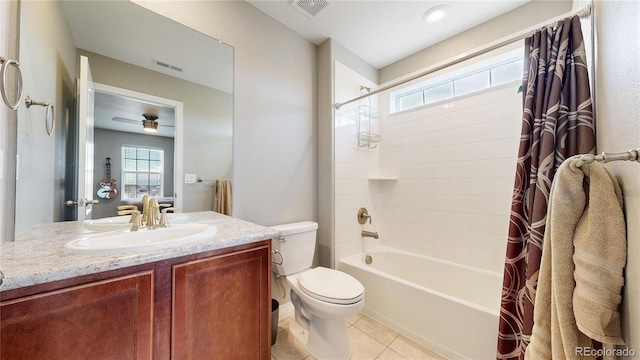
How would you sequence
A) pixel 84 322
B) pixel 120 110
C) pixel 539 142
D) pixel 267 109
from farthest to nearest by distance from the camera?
pixel 267 109, pixel 120 110, pixel 539 142, pixel 84 322

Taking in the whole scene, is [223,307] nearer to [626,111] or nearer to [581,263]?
[581,263]

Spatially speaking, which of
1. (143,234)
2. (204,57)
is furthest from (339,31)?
(143,234)

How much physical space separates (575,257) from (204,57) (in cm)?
198

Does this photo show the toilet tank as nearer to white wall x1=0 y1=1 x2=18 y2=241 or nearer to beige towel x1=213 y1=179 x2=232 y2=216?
beige towel x1=213 y1=179 x2=232 y2=216

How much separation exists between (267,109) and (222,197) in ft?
2.55

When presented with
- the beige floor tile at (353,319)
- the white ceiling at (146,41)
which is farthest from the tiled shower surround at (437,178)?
the white ceiling at (146,41)

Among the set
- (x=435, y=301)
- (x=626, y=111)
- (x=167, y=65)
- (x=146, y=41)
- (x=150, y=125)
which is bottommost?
(x=435, y=301)

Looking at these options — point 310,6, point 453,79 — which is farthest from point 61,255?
point 453,79

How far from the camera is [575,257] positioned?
527 mm

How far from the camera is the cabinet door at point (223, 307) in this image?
90cm

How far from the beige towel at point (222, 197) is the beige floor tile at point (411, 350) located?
1.48 meters

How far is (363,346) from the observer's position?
154 cm

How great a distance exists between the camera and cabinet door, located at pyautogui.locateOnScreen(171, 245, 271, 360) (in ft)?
2.96

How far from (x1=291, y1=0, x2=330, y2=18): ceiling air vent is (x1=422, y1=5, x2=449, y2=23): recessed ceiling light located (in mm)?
797
